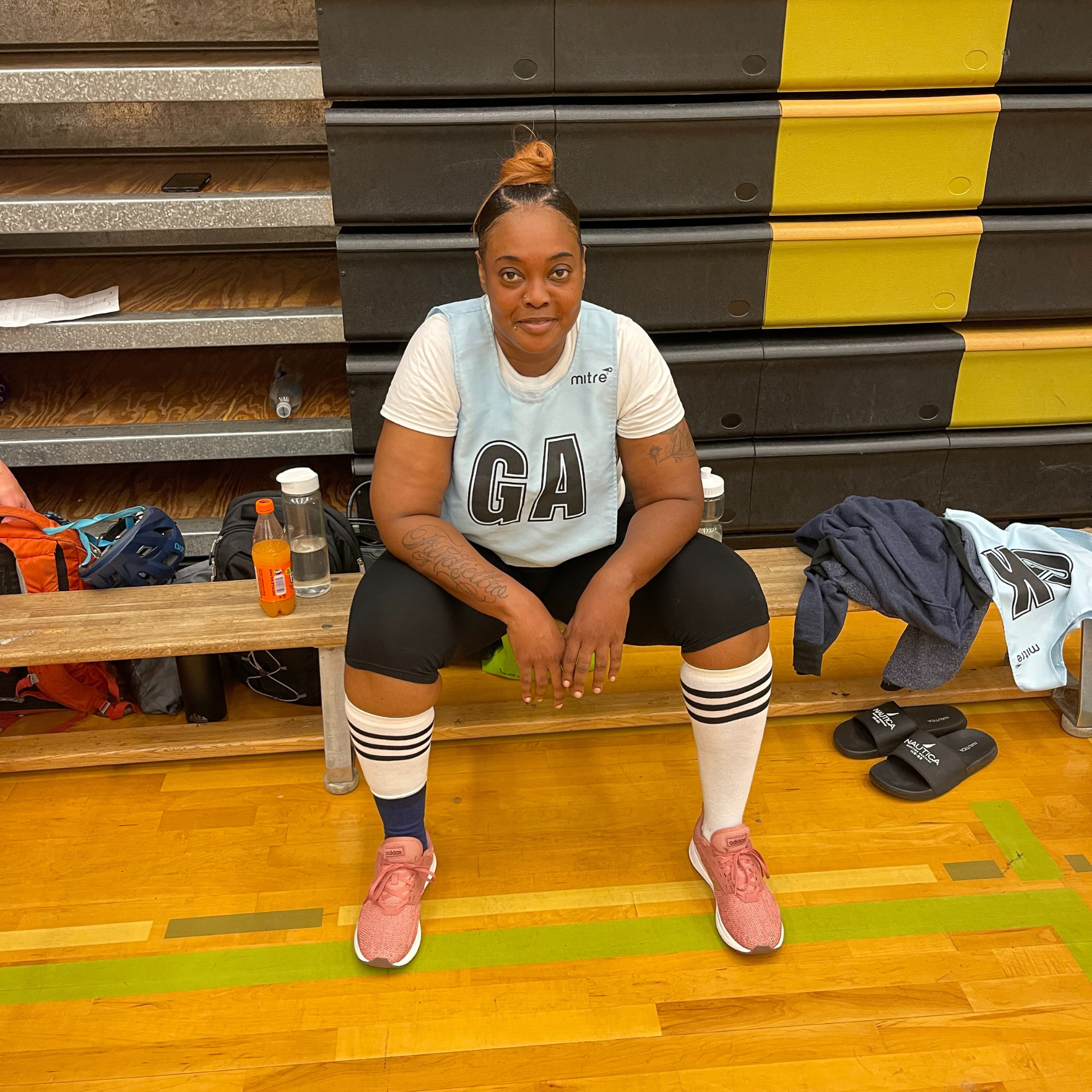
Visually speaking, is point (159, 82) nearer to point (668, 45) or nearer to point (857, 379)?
point (668, 45)

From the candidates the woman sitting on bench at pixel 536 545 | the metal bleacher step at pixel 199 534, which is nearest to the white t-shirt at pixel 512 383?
the woman sitting on bench at pixel 536 545

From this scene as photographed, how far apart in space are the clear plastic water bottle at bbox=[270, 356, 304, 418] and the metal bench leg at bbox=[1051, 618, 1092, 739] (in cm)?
178

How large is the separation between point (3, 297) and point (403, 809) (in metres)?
1.71

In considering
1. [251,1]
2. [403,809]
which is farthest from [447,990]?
[251,1]

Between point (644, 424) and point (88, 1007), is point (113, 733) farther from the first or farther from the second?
point (644, 424)

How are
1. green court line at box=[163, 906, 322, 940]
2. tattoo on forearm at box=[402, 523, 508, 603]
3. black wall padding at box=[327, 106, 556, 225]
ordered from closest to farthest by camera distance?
tattoo on forearm at box=[402, 523, 508, 603] → green court line at box=[163, 906, 322, 940] → black wall padding at box=[327, 106, 556, 225]

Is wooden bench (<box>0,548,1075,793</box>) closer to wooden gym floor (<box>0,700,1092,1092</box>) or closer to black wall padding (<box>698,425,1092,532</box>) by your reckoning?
wooden gym floor (<box>0,700,1092,1092</box>)

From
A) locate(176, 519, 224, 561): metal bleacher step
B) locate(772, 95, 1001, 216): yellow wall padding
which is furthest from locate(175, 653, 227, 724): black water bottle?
locate(772, 95, 1001, 216): yellow wall padding

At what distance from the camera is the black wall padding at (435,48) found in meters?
2.09

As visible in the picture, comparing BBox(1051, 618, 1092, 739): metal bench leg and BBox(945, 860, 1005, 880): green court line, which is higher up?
BBox(1051, 618, 1092, 739): metal bench leg

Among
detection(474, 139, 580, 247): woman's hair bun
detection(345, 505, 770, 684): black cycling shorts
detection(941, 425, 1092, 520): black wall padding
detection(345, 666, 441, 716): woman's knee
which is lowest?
detection(941, 425, 1092, 520): black wall padding

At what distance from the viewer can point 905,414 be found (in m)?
2.54

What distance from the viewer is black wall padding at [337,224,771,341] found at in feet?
7.52

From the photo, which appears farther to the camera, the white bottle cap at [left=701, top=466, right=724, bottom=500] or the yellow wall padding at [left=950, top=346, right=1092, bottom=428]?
the yellow wall padding at [left=950, top=346, right=1092, bottom=428]
